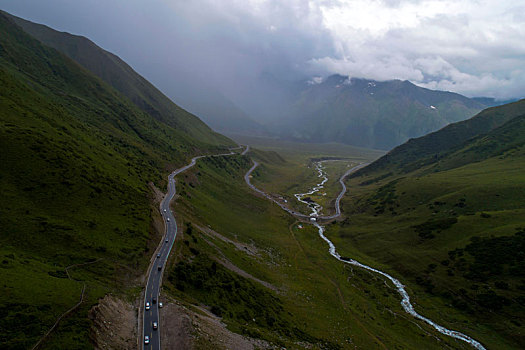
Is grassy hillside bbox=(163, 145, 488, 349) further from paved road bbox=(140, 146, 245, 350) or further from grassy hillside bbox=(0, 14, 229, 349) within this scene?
grassy hillside bbox=(0, 14, 229, 349)

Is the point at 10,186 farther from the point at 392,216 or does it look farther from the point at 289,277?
the point at 392,216

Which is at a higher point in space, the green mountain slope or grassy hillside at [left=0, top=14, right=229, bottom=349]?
the green mountain slope

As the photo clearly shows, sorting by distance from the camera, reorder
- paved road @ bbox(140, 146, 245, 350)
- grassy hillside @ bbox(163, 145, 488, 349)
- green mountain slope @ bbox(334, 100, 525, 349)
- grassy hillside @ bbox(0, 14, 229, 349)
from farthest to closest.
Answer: green mountain slope @ bbox(334, 100, 525, 349)
grassy hillside @ bbox(163, 145, 488, 349)
paved road @ bbox(140, 146, 245, 350)
grassy hillside @ bbox(0, 14, 229, 349)

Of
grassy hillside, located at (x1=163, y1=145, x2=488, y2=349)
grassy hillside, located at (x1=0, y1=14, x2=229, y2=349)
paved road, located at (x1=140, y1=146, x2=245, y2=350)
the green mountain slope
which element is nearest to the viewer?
grassy hillside, located at (x1=0, y1=14, x2=229, y2=349)

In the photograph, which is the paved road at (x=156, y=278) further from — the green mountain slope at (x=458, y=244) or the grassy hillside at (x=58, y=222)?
the green mountain slope at (x=458, y=244)

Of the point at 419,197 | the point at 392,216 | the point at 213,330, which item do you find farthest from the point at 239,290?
the point at 419,197

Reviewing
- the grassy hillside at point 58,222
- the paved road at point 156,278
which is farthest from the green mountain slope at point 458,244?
the grassy hillside at point 58,222

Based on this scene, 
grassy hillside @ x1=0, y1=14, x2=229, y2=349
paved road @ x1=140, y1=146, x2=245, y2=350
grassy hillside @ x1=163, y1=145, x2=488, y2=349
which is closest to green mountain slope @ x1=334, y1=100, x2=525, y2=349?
grassy hillside @ x1=163, y1=145, x2=488, y2=349

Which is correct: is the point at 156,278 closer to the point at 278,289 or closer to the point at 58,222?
the point at 58,222

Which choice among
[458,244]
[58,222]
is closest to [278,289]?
[58,222]

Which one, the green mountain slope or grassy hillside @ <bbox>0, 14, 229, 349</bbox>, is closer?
grassy hillside @ <bbox>0, 14, 229, 349</bbox>
